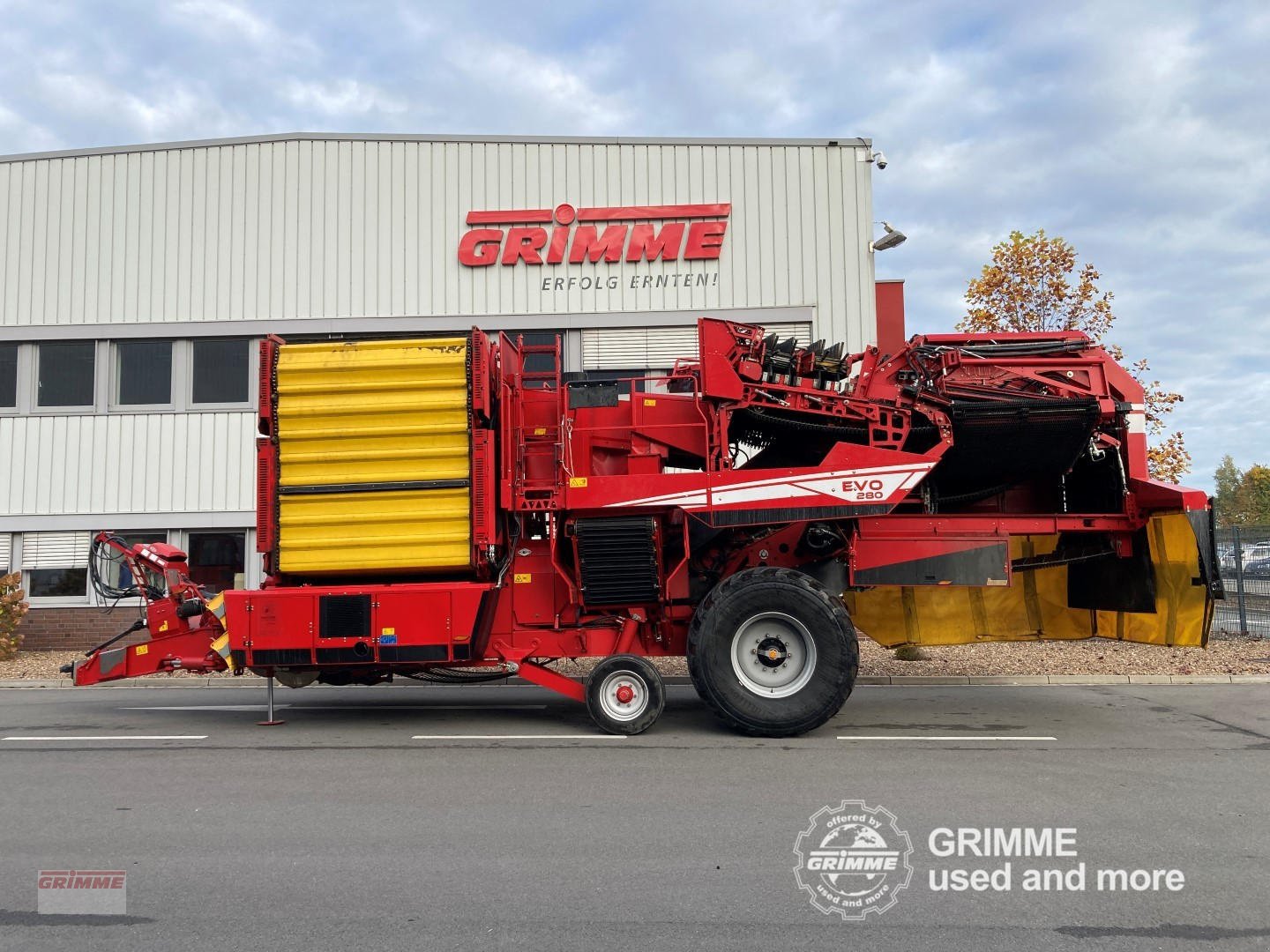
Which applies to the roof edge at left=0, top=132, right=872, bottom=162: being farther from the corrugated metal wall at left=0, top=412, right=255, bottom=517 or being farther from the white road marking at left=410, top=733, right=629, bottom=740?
the white road marking at left=410, top=733, right=629, bottom=740

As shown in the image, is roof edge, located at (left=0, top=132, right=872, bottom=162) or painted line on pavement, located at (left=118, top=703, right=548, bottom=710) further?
roof edge, located at (left=0, top=132, right=872, bottom=162)

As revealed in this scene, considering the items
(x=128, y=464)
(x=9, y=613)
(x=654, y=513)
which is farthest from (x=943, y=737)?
(x=128, y=464)

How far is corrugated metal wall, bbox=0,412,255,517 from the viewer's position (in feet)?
51.7

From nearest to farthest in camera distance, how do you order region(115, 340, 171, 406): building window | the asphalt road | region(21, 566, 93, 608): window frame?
the asphalt road → region(21, 566, 93, 608): window frame → region(115, 340, 171, 406): building window

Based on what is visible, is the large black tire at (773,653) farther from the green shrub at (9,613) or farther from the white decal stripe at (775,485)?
the green shrub at (9,613)

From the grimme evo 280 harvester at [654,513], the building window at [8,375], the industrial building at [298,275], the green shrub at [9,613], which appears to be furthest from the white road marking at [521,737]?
the building window at [8,375]

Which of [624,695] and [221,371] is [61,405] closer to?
[221,371]

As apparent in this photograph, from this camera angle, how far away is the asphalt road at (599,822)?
156 inches

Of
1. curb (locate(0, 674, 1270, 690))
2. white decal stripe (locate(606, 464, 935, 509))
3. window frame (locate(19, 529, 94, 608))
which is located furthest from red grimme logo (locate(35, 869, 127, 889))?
window frame (locate(19, 529, 94, 608))

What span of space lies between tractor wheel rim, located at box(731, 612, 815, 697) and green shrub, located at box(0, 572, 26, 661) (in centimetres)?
1169

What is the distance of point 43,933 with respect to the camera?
396 centimetres

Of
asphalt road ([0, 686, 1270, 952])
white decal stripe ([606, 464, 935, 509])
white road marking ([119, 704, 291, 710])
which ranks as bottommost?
white road marking ([119, 704, 291, 710])

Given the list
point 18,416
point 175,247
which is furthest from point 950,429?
point 18,416

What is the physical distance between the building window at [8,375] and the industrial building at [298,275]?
0.03 meters
